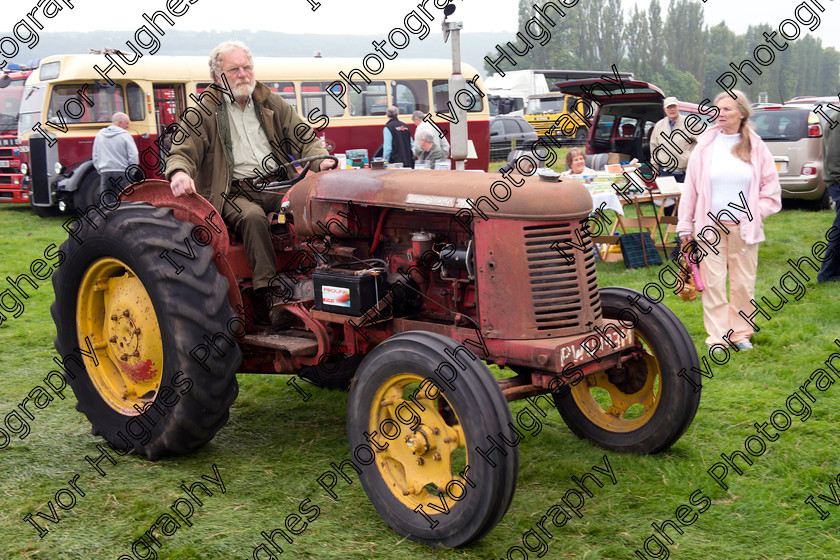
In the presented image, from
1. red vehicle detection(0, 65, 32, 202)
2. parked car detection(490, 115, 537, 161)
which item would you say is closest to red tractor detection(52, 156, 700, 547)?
red vehicle detection(0, 65, 32, 202)

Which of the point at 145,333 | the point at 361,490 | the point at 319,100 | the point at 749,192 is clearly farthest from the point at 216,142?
the point at 319,100

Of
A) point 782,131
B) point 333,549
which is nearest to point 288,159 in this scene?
point 333,549

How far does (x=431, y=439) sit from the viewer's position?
326 cm

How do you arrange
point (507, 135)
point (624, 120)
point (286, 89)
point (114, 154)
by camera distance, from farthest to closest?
point (507, 135)
point (286, 89)
point (624, 120)
point (114, 154)

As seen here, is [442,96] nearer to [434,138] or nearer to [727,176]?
[434,138]

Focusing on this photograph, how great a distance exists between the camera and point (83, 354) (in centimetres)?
434

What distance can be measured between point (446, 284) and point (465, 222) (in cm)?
35

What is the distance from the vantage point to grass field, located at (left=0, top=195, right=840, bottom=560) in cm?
319

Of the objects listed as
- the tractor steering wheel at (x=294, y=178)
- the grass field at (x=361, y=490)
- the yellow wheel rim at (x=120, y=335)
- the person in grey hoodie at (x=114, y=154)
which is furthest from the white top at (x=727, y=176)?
the person in grey hoodie at (x=114, y=154)

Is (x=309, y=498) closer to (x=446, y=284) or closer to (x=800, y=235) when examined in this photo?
(x=446, y=284)

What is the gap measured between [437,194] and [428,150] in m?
9.75

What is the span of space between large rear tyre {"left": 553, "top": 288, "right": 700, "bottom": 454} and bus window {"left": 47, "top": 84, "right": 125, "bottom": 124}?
38.5 ft

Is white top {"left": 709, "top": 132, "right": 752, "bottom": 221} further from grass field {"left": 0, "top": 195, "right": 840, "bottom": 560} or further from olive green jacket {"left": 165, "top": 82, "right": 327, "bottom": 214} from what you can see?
olive green jacket {"left": 165, "top": 82, "right": 327, "bottom": 214}

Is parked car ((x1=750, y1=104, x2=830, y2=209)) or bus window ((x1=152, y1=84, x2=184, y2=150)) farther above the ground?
bus window ((x1=152, y1=84, x2=184, y2=150))
